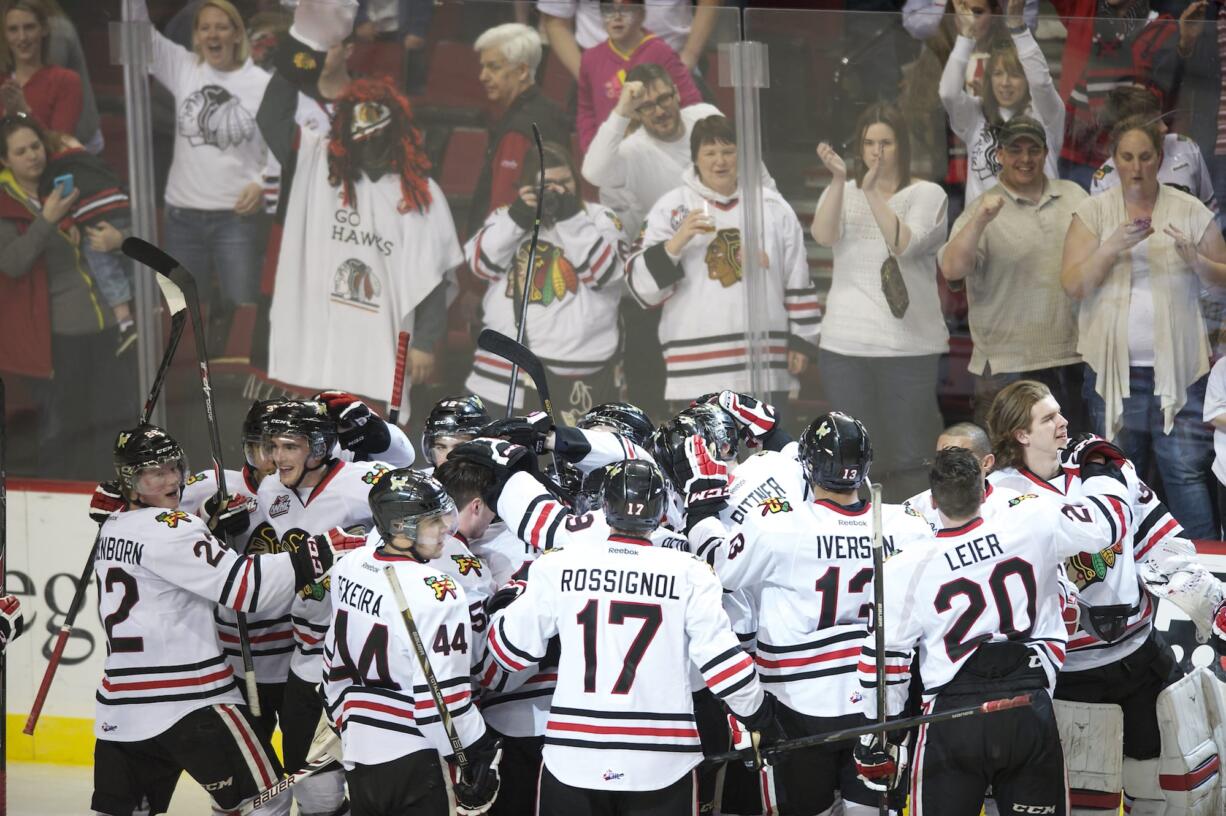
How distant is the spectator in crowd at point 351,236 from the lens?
6.24 meters

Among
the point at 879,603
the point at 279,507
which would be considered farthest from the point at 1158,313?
the point at 279,507

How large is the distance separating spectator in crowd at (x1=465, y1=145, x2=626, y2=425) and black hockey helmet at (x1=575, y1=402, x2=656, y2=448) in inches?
50.6

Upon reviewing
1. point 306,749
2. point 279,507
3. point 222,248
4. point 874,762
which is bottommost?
point 306,749

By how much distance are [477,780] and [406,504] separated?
72 centimetres

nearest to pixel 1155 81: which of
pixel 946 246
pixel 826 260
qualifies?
pixel 946 246

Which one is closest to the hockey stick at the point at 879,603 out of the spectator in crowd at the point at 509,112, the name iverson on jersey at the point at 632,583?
the name iverson on jersey at the point at 632,583

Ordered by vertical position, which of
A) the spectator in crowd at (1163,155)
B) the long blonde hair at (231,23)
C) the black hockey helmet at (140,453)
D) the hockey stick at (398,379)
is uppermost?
the long blonde hair at (231,23)

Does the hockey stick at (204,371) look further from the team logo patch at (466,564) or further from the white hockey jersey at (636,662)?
the white hockey jersey at (636,662)

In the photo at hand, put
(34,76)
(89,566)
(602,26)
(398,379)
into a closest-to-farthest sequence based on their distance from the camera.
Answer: (89,566) → (398,379) → (602,26) → (34,76)

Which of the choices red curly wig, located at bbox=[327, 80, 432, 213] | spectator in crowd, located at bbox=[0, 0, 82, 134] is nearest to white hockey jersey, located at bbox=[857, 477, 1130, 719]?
red curly wig, located at bbox=[327, 80, 432, 213]

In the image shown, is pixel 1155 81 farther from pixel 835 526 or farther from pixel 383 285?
pixel 383 285

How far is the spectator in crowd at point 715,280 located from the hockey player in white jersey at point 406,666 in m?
2.34

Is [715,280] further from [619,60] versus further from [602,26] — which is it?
[602,26]

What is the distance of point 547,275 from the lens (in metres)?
6.20
